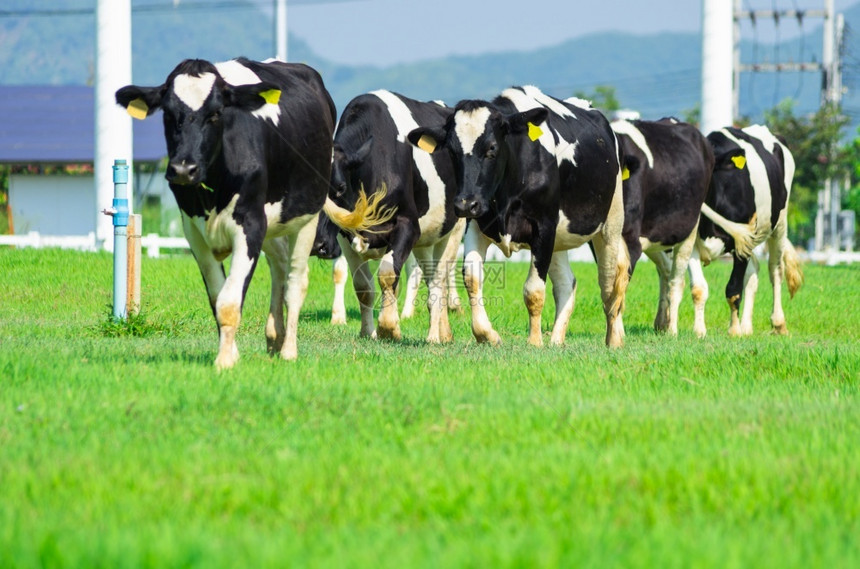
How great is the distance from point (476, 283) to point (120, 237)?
3453 mm

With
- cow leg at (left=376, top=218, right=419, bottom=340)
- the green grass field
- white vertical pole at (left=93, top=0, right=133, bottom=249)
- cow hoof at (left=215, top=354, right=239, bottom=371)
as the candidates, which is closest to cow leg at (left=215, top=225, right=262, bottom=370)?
cow hoof at (left=215, top=354, right=239, bottom=371)

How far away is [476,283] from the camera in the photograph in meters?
11.4

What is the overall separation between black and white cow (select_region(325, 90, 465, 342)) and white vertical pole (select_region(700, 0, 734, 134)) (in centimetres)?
1582

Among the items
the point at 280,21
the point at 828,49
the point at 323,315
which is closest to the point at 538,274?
Answer: the point at 323,315

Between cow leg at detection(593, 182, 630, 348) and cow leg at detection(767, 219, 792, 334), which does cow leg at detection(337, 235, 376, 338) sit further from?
cow leg at detection(767, 219, 792, 334)

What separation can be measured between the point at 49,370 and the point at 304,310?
873cm

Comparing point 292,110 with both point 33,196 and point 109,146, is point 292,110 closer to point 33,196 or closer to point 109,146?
point 109,146

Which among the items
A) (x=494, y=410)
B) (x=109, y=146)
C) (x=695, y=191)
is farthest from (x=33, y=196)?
(x=494, y=410)

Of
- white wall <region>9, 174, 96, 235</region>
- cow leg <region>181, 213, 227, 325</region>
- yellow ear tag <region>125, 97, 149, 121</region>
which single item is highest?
yellow ear tag <region>125, 97, 149, 121</region>

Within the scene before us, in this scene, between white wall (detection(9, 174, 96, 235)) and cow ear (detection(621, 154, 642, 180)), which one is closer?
cow ear (detection(621, 154, 642, 180))

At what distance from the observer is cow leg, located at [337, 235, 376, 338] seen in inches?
462

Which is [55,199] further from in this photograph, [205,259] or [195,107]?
[195,107]

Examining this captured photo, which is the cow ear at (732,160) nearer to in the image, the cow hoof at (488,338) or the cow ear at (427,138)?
the cow hoof at (488,338)

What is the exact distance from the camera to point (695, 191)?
45.6 feet
